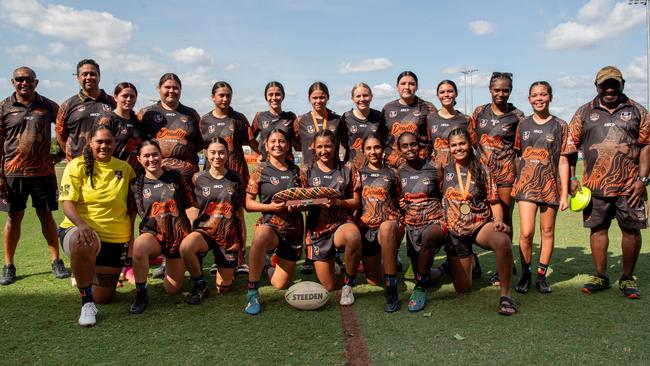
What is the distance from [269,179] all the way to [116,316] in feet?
5.92

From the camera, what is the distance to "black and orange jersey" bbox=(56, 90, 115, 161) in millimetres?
5238

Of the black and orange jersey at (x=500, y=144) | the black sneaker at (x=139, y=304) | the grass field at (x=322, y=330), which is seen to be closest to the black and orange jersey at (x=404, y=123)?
the black and orange jersey at (x=500, y=144)

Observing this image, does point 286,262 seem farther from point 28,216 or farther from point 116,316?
point 28,216

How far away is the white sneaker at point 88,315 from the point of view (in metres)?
3.88

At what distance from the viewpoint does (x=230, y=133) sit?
18.2ft

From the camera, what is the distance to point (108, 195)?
4.36 m

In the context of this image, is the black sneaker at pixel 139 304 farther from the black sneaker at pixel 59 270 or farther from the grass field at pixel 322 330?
the black sneaker at pixel 59 270

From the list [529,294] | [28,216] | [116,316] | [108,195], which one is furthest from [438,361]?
[28,216]

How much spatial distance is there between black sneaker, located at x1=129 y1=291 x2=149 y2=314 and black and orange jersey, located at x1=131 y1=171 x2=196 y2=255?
49 centimetres

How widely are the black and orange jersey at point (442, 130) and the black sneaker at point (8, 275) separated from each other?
4733mm

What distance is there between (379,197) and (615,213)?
7.63 ft

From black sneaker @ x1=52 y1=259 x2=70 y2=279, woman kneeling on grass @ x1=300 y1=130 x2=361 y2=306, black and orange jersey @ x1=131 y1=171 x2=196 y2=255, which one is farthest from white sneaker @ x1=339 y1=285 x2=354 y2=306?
black sneaker @ x1=52 y1=259 x2=70 y2=279

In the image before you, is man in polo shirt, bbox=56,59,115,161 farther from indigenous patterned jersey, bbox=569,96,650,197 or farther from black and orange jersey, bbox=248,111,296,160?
indigenous patterned jersey, bbox=569,96,650,197

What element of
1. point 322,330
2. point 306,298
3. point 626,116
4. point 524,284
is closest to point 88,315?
point 306,298
